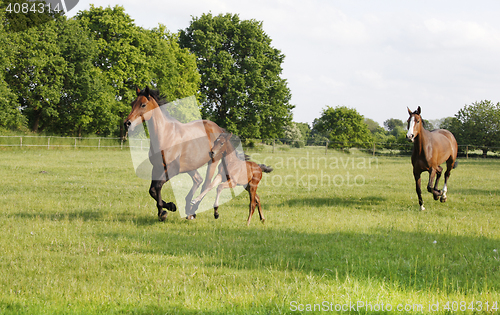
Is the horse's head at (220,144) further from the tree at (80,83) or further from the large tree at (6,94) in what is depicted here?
the tree at (80,83)

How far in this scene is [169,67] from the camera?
4575cm

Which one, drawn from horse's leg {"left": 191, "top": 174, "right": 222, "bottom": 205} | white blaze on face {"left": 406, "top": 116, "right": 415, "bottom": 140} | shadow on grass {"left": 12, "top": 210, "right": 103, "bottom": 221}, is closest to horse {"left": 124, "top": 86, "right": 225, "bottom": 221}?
horse's leg {"left": 191, "top": 174, "right": 222, "bottom": 205}

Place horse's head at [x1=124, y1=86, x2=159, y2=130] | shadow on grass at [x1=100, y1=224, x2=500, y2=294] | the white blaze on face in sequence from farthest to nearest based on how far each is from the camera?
the white blaze on face
horse's head at [x1=124, y1=86, x2=159, y2=130]
shadow on grass at [x1=100, y1=224, x2=500, y2=294]

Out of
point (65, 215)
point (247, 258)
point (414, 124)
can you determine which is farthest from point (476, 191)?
point (65, 215)

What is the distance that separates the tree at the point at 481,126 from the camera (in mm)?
41938

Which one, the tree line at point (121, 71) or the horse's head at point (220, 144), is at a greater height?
the tree line at point (121, 71)

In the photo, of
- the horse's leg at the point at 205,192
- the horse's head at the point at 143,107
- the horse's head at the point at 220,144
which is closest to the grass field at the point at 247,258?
the horse's leg at the point at 205,192

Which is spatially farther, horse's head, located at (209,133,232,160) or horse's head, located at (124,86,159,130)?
horse's head, located at (209,133,232,160)

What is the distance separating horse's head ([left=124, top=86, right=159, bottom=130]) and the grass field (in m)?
2.30

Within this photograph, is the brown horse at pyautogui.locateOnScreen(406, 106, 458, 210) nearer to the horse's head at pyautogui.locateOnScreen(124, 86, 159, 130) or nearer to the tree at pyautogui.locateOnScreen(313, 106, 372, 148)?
the horse's head at pyautogui.locateOnScreen(124, 86, 159, 130)

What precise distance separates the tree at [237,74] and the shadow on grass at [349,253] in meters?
39.6

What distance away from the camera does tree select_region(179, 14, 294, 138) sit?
46.9 meters

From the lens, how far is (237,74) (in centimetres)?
4734

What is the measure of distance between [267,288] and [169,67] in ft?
147
